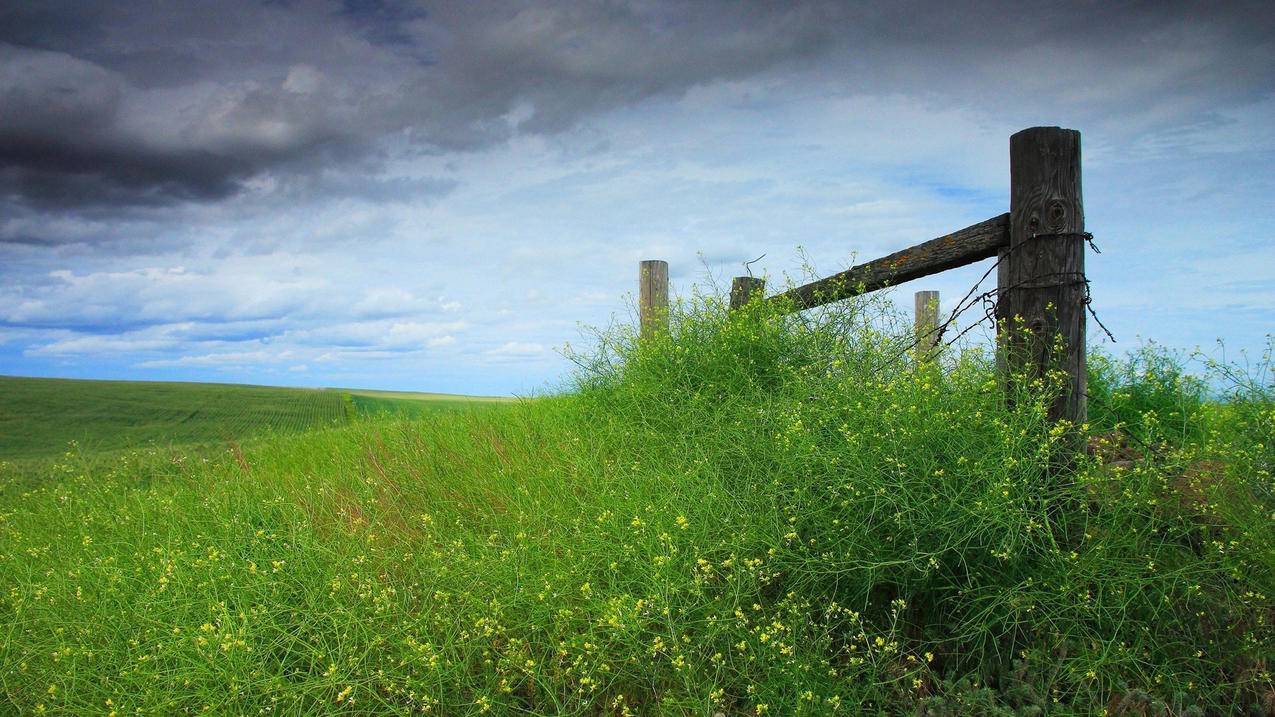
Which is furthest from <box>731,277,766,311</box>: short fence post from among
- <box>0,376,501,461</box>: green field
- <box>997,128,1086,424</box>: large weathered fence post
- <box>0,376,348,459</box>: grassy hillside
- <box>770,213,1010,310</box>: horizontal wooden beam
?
<box>0,376,348,459</box>: grassy hillside

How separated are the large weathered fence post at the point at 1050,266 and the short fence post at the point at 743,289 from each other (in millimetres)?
3442

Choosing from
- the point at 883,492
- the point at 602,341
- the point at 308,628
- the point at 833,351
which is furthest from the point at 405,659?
the point at 602,341

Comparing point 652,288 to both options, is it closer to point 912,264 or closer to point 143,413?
point 912,264

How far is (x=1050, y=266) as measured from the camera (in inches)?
215

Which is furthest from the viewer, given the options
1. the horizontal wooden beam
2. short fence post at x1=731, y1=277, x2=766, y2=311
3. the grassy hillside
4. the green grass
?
the grassy hillside

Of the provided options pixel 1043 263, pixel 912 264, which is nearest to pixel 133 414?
pixel 912 264

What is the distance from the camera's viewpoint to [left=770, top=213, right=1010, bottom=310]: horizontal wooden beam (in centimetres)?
588

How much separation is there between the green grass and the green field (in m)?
5.32

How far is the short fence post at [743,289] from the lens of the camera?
343 inches

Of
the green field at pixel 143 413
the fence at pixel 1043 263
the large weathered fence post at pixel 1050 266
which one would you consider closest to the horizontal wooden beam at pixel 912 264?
the fence at pixel 1043 263

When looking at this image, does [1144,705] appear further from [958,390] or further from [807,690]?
[958,390]

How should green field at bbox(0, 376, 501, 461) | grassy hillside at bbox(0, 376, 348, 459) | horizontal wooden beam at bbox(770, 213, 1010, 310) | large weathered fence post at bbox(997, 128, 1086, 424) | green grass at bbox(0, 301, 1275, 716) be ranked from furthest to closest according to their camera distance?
grassy hillside at bbox(0, 376, 348, 459), green field at bbox(0, 376, 501, 461), horizontal wooden beam at bbox(770, 213, 1010, 310), large weathered fence post at bbox(997, 128, 1086, 424), green grass at bbox(0, 301, 1275, 716)

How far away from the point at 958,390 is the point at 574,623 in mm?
3129

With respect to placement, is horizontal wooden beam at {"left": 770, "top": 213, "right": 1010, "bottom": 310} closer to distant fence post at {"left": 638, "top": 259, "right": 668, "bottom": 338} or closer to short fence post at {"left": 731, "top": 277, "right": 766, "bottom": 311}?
short fence post at {"left": 731, "top": 277, "right": 766, "bottom": 311}
